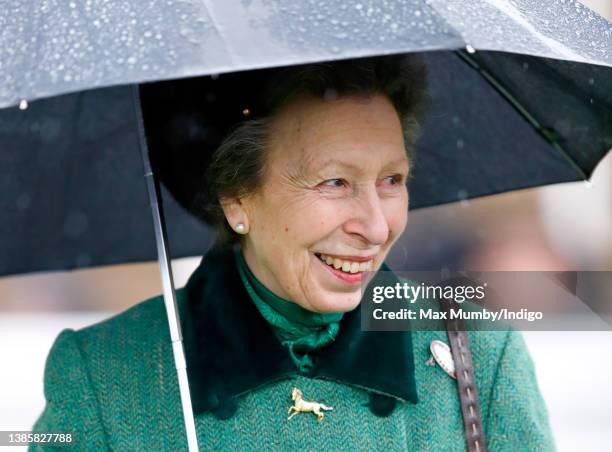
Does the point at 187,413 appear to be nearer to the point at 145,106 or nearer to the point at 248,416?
the point at 248,416

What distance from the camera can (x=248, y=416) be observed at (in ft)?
9.73

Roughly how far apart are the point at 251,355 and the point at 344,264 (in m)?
0.40

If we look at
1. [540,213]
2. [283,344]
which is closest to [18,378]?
[540,213]

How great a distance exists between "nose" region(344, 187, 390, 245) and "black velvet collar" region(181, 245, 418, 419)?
39 centimetres

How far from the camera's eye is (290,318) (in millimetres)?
3027

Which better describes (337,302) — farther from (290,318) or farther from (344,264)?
(290,318)

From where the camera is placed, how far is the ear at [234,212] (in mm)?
3008

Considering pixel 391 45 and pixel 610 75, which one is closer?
pixel 391 45

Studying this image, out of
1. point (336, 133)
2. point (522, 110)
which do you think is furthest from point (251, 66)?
point (522, 110)

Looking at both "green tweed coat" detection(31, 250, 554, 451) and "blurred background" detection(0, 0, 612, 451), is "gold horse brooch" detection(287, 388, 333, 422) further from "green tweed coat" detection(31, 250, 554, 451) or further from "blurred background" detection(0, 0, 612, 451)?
"blurred background" detection(0, 0, 612, 451)

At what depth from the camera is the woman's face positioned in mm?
2789

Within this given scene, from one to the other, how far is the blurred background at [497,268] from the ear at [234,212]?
478 cm

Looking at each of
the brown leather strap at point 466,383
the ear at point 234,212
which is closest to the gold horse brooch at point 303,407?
the brown leather strap at point 466,383

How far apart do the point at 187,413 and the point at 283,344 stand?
46 cm
